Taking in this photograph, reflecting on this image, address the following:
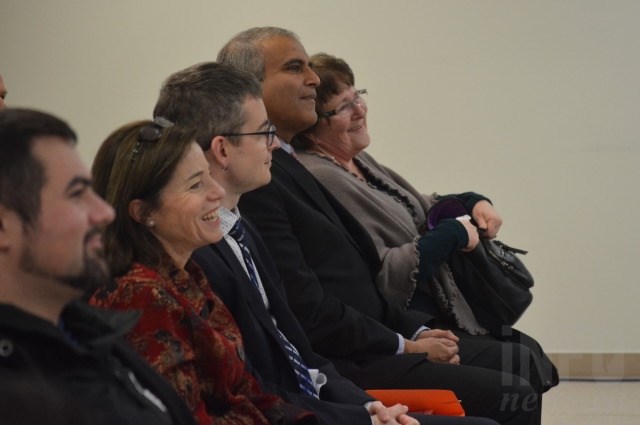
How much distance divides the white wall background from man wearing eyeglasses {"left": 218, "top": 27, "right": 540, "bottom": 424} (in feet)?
6.46

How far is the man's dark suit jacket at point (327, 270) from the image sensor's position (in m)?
2.97

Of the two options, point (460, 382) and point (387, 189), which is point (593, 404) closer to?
point (387, 189)

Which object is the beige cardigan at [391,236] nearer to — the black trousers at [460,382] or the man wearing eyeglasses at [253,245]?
the black trousers at [460,382]

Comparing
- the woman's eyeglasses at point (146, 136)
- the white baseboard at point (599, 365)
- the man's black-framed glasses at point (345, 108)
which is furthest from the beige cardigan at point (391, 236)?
the white baseboard at point (599, 365)

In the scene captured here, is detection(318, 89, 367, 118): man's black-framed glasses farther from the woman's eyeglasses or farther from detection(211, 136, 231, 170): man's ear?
the woman's eyeglasses

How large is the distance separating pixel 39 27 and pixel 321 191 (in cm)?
276

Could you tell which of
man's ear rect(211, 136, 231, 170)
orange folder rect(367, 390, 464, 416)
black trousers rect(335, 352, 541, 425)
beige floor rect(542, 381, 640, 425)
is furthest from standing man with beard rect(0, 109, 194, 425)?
beige floor rect(542, 381, 640, 425)

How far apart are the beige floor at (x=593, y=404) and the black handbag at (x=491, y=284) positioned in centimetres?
99

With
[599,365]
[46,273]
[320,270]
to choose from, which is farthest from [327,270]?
[599,365]

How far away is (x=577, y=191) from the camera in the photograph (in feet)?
17.2

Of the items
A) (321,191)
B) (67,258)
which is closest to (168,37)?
(321,191)

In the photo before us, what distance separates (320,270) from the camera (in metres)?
3.16

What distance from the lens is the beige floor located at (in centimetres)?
446

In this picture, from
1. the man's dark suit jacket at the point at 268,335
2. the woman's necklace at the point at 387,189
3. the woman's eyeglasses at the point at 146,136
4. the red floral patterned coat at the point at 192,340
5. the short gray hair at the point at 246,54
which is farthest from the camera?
the woman's necklace at the point at 387,189
